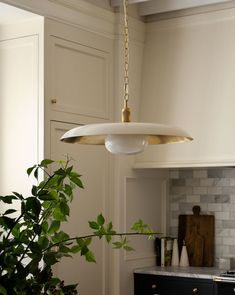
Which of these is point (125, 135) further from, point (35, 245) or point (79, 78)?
point (79, 78)

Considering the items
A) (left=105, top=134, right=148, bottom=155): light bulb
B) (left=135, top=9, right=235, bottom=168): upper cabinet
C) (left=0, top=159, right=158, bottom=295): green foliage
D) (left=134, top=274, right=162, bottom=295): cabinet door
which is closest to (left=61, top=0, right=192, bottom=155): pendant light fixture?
(left=105, top=134, right=148, bottom=155): light bulb

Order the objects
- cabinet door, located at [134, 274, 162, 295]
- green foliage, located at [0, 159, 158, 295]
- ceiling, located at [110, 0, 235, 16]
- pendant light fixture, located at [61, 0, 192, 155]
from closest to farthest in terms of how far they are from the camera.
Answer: green foliage, located at [0, 159, 158, 295], pendant light fixture, located at [61, 0, 192, 155], ceiling, located at [110, 0, 235, 16], cabinet door, located at [134, 274, 162, 295]

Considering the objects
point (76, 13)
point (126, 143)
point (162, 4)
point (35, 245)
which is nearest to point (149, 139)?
point (126, 143)

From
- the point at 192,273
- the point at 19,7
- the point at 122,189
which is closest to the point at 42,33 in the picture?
the point at 19,7

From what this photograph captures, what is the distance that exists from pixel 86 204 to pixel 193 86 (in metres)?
1.20

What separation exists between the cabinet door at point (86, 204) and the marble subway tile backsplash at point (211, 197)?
30.4 inches

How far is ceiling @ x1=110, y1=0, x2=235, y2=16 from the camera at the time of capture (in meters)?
4.66

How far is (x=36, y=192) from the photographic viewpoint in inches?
53.3

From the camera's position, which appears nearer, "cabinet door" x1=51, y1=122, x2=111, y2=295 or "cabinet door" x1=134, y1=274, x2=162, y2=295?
"cabinet door" x1=51, y1=122, x2=111, y2=295

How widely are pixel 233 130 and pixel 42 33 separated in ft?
5.00

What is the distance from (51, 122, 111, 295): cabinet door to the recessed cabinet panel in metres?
0.19

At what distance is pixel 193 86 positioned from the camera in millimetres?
4859

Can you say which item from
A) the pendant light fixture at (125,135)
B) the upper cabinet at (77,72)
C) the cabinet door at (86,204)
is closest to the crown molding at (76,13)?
the upper cabinet at (77,72)

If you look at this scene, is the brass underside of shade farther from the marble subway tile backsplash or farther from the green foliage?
the marble subway tile backsplash
